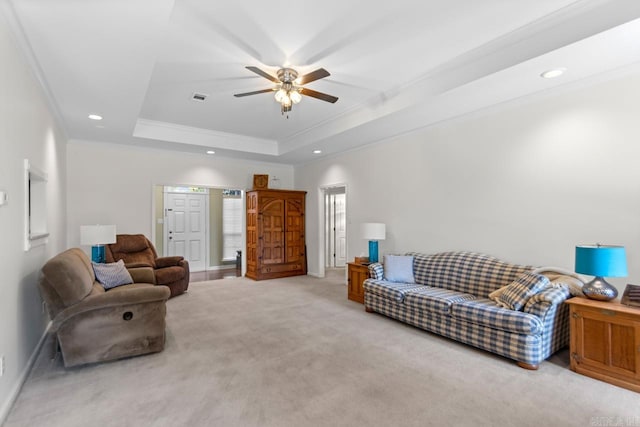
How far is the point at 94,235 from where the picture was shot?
4.33m

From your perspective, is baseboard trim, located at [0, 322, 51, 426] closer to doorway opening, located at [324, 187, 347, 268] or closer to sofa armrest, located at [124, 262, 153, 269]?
sofa armrest, located at [124, 262, 153, 269]

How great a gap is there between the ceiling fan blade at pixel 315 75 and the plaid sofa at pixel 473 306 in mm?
2522

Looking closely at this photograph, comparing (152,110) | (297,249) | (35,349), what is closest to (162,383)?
(35,349)

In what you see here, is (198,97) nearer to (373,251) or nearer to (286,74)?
(286,74)

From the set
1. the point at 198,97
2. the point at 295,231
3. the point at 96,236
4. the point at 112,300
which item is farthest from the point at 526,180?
the point at 96,236

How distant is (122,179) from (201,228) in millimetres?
2483

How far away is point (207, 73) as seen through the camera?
3338 mm

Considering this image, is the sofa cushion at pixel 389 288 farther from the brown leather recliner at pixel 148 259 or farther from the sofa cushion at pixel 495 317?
the brown leather recliner at pixel 148 259

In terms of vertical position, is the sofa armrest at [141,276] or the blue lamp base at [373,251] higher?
the blue lamp base at [373,251]

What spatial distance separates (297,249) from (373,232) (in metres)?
2.61

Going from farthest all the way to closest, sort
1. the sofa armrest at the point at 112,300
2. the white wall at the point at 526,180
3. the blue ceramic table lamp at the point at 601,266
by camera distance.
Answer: the white wall at the point at 526,180, the sofa armrest at the point at 112,300, the blue ceramic table lamp at the point at 601,266

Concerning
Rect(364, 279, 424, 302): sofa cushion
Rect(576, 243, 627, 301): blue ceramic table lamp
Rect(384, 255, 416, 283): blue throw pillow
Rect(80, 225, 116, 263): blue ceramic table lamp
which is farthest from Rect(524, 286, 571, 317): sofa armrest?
Rect(80, 225, 116, 263): blue ceramic table lamp

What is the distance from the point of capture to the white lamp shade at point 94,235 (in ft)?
14.1

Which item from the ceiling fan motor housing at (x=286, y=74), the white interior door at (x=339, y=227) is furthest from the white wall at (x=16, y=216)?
the white interior door at (x=339, y=227)
